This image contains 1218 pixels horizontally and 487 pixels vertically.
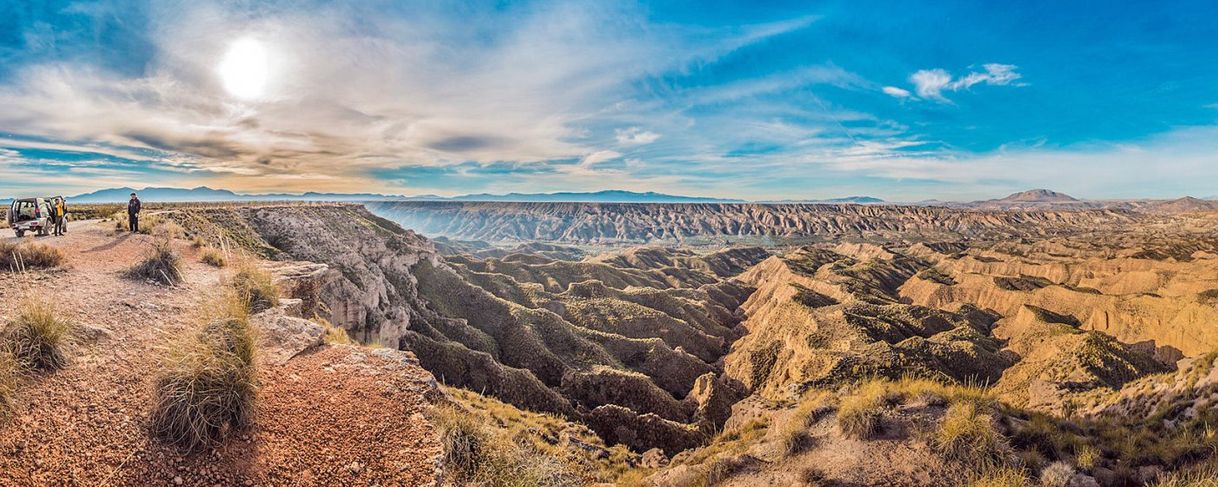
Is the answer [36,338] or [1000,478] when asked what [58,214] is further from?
[1000,478]

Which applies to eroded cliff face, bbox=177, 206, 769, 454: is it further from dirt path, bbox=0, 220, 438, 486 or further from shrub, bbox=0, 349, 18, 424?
shrub, bbox=0, 349, 18, 424

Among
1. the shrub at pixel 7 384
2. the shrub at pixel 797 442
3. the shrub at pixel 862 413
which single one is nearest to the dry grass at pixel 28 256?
the shrub at pixel 7 384

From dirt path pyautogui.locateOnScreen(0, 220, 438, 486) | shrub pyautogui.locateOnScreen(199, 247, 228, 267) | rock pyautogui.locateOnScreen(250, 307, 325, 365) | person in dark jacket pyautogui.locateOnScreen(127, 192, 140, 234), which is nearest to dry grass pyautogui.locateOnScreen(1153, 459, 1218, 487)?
dirt path pyautogui.locateOnScreen(0, 220, 438, 486)

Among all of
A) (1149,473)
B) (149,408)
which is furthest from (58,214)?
(1149,473)

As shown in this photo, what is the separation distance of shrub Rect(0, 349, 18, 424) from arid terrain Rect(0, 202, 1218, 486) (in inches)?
5.0

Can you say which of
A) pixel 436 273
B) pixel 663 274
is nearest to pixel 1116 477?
pixel 436 273

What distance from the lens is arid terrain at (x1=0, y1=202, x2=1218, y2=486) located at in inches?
247

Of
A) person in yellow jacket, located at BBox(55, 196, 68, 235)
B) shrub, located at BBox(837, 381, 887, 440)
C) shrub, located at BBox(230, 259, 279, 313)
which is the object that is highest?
person in yellow jacket, located at BBox(55, 196, 68, 235)

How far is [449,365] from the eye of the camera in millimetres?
27781

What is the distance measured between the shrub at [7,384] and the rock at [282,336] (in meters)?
2.86

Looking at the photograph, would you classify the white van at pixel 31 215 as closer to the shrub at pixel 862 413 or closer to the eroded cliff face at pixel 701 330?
the eroded cliff face at pixel 701 330

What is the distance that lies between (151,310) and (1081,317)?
7158cm

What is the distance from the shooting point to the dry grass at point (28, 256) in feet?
35.6

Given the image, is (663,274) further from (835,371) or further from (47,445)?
(47,445)
